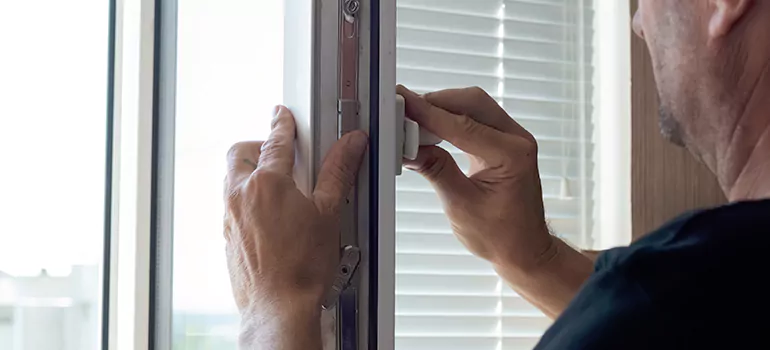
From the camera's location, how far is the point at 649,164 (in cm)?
131

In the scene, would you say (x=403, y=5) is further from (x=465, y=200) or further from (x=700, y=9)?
(x=700, y=9)

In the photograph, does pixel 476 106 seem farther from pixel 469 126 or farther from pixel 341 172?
pixel 341 172

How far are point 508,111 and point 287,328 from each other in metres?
0.83

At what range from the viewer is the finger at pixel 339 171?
23.8 inches

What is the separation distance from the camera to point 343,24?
0.61 meters

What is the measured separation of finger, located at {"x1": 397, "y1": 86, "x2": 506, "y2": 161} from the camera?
28.2 inches

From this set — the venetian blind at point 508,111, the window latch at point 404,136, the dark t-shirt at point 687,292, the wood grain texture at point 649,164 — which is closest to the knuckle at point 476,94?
the window latch at point 404,136

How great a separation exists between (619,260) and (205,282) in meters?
0.50

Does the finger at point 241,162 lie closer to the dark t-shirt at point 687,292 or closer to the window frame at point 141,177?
the window frame at point 141,177

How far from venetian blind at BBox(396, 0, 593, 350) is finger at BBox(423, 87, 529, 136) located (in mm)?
429

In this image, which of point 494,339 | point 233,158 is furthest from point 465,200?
point 494,339

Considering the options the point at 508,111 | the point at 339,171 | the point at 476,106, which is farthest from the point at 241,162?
the point at 508,111

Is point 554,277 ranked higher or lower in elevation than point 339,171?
lower

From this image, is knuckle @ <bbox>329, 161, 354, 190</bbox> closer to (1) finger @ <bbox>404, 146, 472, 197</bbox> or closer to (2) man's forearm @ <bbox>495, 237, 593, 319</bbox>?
(1) finger @ <bbox>404, 146, 472, 197</bbox>
